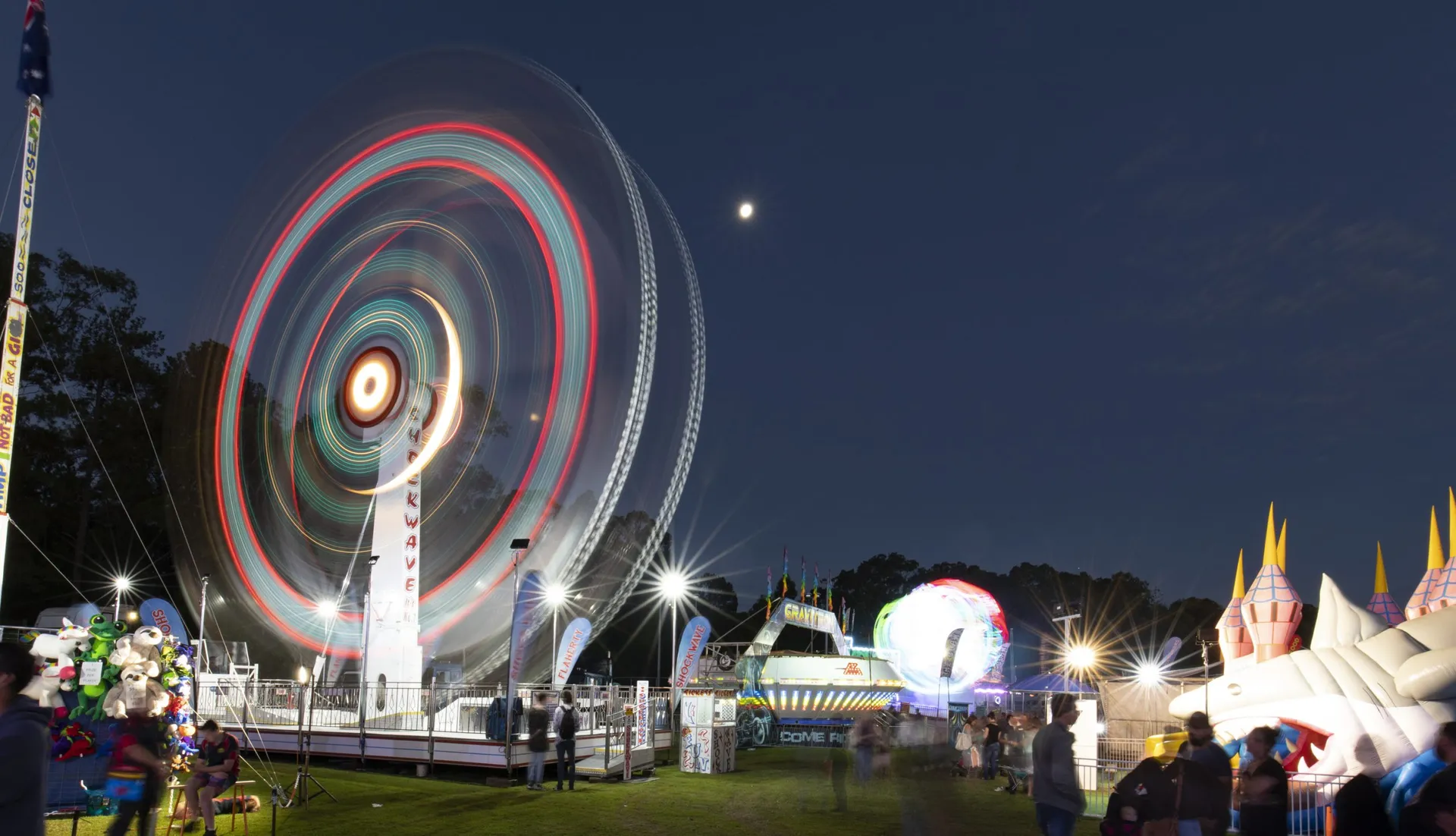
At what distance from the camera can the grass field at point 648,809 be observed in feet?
43.6

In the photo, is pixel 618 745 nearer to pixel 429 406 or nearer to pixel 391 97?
pixel 429 406

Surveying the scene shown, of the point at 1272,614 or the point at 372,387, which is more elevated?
the point at 372,387

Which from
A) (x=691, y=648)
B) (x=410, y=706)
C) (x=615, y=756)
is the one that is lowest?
(x=615, y=756)

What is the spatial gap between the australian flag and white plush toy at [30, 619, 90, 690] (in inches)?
275

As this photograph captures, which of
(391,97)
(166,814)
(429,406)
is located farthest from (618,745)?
(391,97)

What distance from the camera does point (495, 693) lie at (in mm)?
22234

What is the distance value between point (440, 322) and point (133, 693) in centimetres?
1716

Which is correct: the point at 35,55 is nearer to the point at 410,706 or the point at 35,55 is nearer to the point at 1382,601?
the point at 410,706

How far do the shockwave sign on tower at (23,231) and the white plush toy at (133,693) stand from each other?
5.92 feet

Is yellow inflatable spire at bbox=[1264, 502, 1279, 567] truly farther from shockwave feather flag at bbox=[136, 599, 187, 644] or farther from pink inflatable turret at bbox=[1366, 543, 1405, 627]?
shockwave feather flag at bbox=[136, 599, 187, 644]

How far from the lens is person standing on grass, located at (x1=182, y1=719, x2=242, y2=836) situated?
38.3 feet

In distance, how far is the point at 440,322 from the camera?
93.0 ft

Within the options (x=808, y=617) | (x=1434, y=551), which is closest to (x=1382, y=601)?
(x=1434, y=551)

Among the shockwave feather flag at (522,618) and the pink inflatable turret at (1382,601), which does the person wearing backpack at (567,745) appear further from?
the pink inflatable turret at (1382,601)
